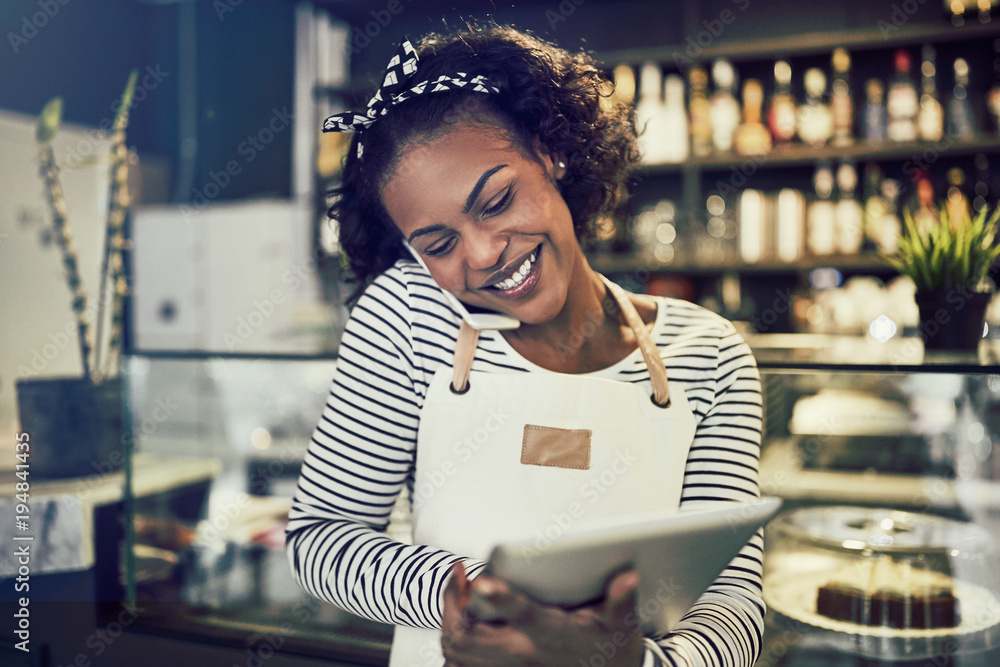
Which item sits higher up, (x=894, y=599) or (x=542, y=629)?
(x=542, y=629)

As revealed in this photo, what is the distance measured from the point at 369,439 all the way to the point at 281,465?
64 centimetres

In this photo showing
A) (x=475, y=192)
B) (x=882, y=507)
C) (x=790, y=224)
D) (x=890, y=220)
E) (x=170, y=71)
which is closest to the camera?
(x=475, y=192)

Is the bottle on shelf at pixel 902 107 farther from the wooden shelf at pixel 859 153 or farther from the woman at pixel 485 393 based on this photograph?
the woman at pixel 485 393

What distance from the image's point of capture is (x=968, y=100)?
8.98 feet

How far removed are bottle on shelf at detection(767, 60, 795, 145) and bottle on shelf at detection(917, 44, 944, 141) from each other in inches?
17.5

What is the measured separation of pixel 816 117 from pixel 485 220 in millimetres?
2443

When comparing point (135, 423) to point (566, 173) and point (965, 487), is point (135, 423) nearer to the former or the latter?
point (566, 173)

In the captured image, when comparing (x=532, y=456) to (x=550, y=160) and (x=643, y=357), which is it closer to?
(x=643, y=357)

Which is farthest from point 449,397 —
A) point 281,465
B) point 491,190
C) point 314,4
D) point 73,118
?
point 73,118

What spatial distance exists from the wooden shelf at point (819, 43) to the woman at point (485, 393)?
73.5 inches

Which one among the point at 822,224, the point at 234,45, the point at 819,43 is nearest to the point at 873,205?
the point at 822,224

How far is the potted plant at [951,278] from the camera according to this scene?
120 centimetres

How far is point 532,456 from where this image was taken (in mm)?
870

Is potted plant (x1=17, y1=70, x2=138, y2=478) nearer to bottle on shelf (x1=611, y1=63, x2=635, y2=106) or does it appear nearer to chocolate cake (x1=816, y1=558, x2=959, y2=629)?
chocolate cake (x1=816, y1=558, x2=959, y2=629)
